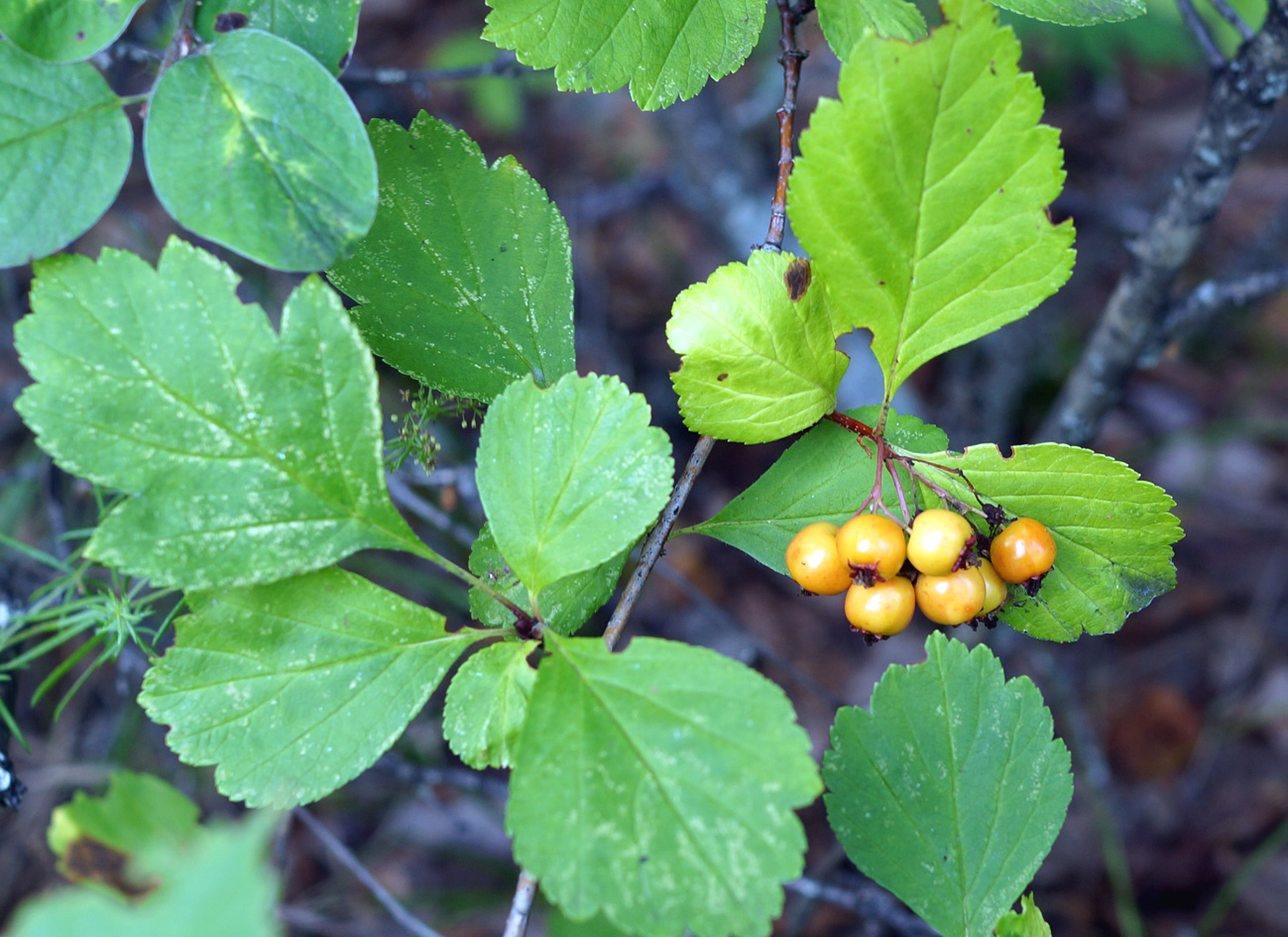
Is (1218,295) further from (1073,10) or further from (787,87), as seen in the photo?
(787,87)

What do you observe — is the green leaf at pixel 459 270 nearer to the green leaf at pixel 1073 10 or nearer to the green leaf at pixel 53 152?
the green leaf at pixel 53 152

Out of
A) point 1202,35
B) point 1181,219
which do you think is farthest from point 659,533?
point 1202,35

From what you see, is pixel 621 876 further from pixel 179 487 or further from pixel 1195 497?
pixel 1195 497

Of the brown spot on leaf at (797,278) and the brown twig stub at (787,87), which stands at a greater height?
the brown twig stub at (787,87)

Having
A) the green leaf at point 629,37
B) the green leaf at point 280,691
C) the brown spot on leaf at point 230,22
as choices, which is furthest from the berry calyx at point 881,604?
the brown spot on leaf at point 230,22

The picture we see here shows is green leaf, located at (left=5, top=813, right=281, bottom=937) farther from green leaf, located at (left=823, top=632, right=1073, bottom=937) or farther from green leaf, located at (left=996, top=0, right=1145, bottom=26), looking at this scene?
green leaf, located at (left=996, top=0, right=1145, bottom=26)

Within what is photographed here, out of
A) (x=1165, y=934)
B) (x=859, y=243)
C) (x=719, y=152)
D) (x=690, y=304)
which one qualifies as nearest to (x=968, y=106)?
(x=859, y=243)
